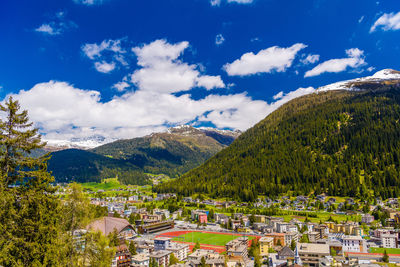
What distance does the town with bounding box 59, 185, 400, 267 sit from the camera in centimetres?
6078

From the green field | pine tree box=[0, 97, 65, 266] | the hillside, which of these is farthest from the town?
the hillside

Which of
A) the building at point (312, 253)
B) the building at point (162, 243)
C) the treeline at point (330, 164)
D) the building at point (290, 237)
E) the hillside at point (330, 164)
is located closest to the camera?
the building at point (312, 253)

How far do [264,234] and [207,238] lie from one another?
58.8ft

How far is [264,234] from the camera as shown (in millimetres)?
89625

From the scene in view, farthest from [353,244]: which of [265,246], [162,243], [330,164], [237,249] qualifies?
[330,164]

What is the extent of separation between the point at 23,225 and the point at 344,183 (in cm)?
13989

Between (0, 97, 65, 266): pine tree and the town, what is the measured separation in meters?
4.65

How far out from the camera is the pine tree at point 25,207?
17.4m

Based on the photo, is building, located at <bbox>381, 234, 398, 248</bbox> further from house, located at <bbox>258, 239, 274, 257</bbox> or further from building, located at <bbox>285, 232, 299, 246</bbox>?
house, located at <bbox>258, 239, 274, 257</bbox>

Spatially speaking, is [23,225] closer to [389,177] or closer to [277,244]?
[277,244]

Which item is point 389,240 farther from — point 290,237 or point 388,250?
point 290,237

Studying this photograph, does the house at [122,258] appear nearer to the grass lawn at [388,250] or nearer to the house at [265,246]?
the house at [265,246]

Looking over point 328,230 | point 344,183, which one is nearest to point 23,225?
point 328,230

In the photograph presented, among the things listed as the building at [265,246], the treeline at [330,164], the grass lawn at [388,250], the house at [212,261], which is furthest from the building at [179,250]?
the treeline at [330,164]
